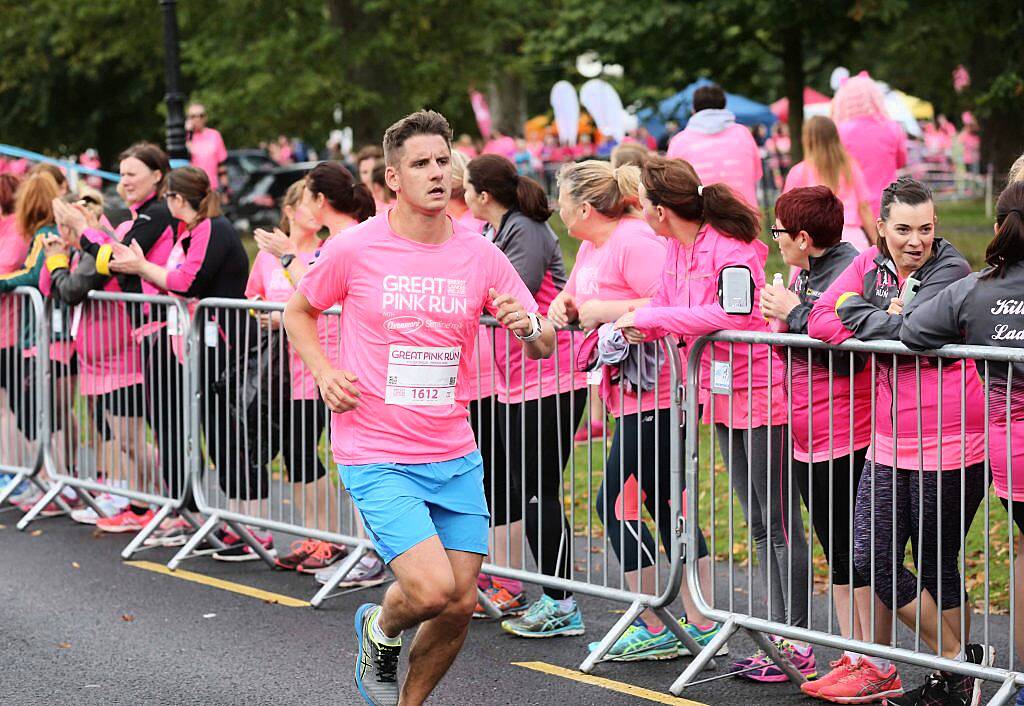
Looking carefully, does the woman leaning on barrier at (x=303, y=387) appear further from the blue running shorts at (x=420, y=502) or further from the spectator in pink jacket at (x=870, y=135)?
the spectator in pink jacket at (x=870, y=135)

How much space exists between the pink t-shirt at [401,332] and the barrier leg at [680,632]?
1.43 m

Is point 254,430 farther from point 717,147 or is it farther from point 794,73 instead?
point 794,73

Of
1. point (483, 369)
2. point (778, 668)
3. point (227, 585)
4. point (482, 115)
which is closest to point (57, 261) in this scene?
point (227, 585)

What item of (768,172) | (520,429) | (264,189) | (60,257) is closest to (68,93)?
(264,189)

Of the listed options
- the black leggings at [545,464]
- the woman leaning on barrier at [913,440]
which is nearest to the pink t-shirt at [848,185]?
the black leggings at [545,464]

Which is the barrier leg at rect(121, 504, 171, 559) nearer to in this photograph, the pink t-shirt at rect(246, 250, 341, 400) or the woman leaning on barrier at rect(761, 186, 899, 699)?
the pink t-shirt at rect(246, 250, 341, 400)

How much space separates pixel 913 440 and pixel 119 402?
5154 mm

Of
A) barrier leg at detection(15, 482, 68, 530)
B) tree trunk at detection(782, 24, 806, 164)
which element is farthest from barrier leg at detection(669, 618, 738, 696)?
tree trunk at detection(782, 24, 806, 164)

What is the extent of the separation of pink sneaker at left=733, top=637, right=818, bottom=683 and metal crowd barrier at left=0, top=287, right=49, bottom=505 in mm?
5106

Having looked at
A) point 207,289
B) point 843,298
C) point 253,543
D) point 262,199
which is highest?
point 262,199

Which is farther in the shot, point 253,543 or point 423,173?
point 253,543

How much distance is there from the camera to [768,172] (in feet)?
115

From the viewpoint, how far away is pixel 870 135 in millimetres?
12211

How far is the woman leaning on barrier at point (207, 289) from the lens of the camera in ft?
28.7
